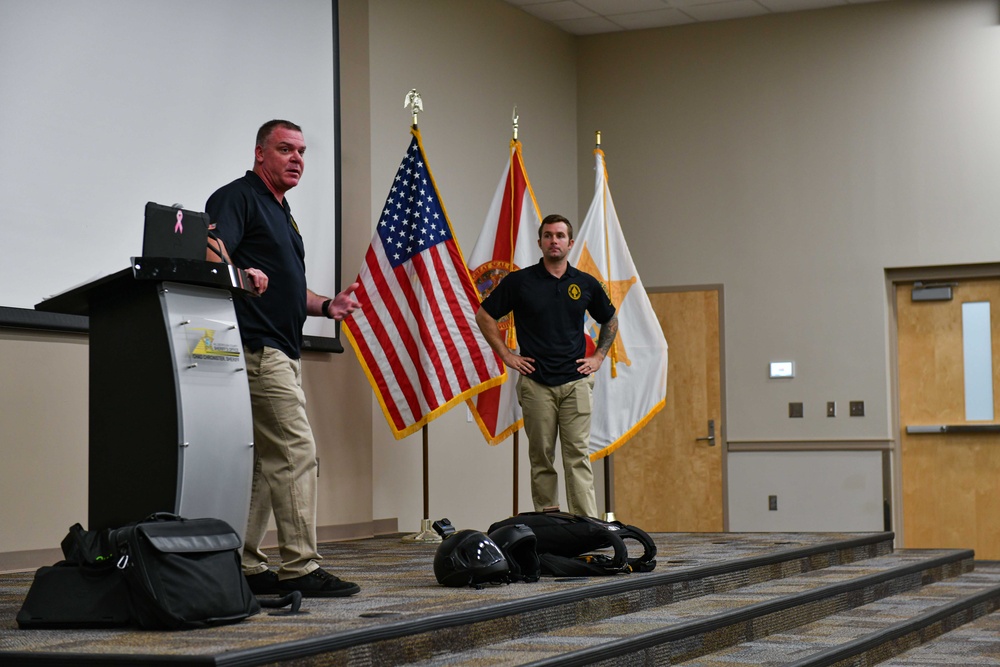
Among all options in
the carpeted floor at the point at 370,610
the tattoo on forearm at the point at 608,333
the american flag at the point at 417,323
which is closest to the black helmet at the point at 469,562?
the carpeted floor at the point at 370,610

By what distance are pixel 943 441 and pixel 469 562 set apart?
5.37 meters

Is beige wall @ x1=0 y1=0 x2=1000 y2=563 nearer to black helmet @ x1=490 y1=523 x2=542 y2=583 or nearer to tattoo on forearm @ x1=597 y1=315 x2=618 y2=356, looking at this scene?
tattoo on forearm @ x1=597 y1=315 x2=618 y2=356

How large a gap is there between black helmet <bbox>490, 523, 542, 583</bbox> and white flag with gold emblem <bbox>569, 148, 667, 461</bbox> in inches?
110

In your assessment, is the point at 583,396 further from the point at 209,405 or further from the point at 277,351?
the point at 209,405

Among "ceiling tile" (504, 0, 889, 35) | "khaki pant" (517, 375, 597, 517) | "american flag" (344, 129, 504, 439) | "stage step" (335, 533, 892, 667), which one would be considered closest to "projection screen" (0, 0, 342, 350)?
"american flag" (344, 129, 504, 439)

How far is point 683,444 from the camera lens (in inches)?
342

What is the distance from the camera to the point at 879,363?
821 cm

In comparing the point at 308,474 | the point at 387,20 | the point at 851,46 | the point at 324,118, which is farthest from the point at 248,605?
the point at 851,46

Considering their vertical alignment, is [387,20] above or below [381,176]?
above

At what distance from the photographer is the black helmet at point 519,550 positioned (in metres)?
3.99

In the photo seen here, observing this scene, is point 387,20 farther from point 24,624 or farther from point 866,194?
point 24,624

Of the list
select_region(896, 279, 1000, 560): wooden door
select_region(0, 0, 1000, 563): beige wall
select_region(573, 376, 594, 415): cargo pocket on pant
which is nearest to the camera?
select_region(573, 376, 594, 415): cargo pocket on pant

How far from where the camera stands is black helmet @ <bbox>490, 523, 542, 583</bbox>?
157 inches

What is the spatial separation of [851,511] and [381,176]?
3911 millimetres
